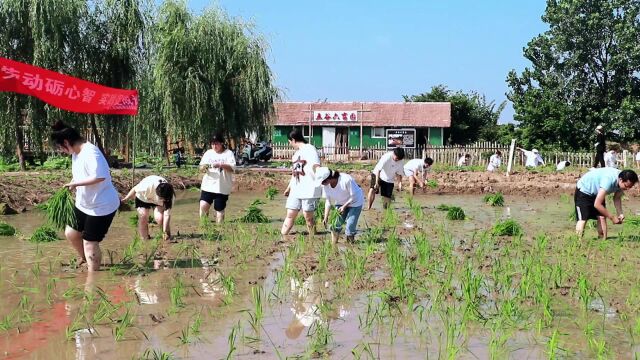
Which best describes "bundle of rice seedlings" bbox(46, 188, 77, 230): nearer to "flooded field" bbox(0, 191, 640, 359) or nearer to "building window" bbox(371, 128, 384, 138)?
"flooded field" bbox(0, 191, 640, 359)

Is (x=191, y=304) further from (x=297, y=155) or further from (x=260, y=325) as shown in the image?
(x=297, y=155)

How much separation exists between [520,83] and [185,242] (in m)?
29.7

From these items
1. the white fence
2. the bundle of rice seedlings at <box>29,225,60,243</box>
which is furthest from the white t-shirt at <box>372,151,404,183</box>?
the white fence

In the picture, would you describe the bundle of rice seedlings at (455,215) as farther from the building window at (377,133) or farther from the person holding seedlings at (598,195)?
the building window at (377,133)

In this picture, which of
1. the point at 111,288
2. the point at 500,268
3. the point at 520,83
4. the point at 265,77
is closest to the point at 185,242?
the point at 111,288

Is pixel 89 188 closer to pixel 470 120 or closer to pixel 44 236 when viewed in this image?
pixel 44 236

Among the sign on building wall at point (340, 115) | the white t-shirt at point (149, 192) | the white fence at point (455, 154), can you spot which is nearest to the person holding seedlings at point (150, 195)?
the white t-shirt at point (149, 192)

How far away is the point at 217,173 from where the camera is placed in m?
10.3

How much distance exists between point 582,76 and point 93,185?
32.2 metres

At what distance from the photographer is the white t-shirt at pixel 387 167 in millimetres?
12453

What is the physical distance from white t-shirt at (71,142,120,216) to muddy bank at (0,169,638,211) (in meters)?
8.93

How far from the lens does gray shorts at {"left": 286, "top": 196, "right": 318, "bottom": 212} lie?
9.20 m

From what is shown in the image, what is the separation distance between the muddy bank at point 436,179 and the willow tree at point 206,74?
3.24 m

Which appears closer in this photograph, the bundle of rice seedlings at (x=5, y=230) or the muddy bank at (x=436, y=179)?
the bundle of rice seedlings at (x=5, y=230)
